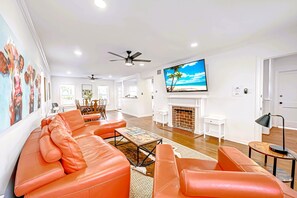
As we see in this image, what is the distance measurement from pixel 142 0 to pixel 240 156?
7.04 ft

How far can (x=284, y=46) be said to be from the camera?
2598 mm

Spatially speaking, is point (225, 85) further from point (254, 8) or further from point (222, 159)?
point (222, 159)

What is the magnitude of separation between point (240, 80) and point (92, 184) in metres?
3.73

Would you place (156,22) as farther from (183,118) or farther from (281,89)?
(281,89)

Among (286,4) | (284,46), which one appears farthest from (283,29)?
(286,4)

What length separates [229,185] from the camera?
74 cm

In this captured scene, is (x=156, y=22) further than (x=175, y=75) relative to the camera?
No

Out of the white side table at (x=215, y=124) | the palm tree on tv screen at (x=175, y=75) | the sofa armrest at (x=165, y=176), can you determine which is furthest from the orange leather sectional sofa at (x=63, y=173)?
the palm tree on tv screen at (x=175, y=75)

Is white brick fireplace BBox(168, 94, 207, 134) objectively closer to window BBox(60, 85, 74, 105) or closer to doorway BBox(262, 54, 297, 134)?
doorway BBox(262, 54, 297, 134)

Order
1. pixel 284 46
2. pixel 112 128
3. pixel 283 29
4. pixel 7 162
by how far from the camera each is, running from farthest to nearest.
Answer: pixel 112 128
pixel 284 46
pixel 283 29
pixel 7 162

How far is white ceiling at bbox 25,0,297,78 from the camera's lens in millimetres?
1757

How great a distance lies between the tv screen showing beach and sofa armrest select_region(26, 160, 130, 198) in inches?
132

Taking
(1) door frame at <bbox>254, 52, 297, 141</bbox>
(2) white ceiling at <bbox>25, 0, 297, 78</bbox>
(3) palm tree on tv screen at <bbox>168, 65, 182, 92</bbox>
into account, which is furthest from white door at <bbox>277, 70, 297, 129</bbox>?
(3) palm tree on tv screen at <bbox>168, 65, 182, 92</bbox>

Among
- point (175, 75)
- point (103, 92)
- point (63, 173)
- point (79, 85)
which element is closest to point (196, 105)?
point (175, 75)
